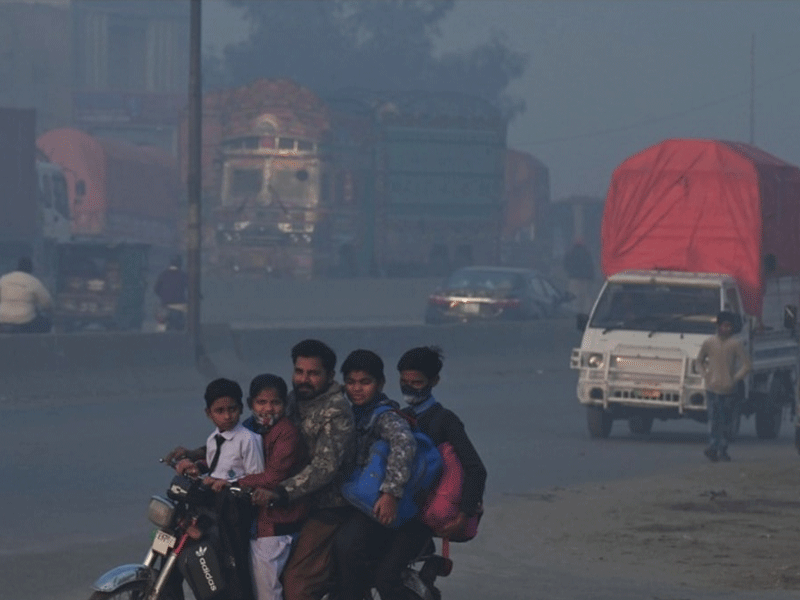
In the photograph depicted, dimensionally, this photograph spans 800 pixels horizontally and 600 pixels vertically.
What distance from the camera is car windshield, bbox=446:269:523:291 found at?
135 ft

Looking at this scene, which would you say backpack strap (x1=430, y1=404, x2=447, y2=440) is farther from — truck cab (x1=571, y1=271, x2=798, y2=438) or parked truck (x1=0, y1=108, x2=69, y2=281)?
parked truck (x1=0, y1=108, x2=69, y2=281)

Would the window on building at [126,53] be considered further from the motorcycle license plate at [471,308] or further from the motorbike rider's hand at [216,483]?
the motorbike rider's hand at [216,483]

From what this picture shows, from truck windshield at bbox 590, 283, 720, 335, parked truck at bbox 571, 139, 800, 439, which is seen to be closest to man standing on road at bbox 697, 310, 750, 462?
parked truck at bbox 571, 139, 800, 439

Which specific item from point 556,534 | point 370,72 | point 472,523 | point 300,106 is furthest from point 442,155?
point 370,72

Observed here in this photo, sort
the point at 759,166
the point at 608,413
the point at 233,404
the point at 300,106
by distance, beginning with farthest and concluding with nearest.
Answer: the point at 300,106, the point at 759,166, the point at 608,413, the point at 233,404

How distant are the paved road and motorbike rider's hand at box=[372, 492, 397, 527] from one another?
3389 mm

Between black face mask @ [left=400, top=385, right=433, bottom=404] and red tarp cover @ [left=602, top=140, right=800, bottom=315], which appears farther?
red tarp cover @ [left=602, top=140, right=800, bottom=315]

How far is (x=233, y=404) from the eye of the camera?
7473 millimetres

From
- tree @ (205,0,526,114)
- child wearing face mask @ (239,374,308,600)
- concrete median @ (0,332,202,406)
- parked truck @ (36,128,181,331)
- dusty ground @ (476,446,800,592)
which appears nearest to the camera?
child wearing face mask @ (239,374,308,600)

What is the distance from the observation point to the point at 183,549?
7.42 metres

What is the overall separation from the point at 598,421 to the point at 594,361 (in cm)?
78

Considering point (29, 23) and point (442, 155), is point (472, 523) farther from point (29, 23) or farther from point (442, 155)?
point (29, 23)

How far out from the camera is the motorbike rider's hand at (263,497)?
285 inches

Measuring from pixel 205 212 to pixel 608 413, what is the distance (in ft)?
102
